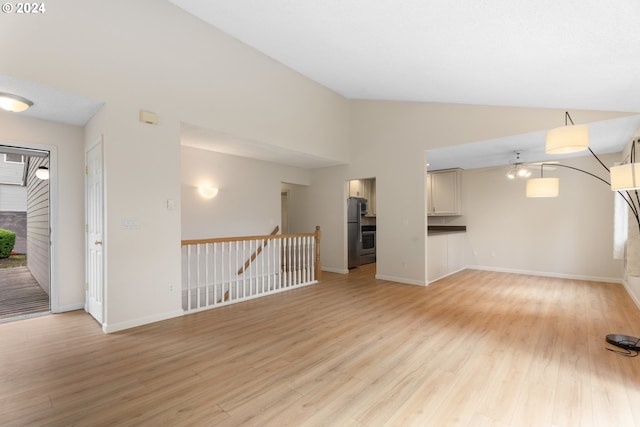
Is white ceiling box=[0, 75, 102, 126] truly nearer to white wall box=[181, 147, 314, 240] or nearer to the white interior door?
the white interior door

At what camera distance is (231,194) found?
5.94m

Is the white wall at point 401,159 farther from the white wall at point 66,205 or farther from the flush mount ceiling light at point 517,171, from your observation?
the white wall at point 66,205

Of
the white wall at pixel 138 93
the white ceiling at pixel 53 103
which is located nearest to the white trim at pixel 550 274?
the white wall at pixel 138 93

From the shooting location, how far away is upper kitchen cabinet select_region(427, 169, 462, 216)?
721cm

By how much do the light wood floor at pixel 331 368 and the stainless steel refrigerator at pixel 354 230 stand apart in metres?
3.11

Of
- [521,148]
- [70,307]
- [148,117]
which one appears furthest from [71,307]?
[521,148]

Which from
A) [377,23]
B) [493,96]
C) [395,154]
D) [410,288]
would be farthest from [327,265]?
[377,23]

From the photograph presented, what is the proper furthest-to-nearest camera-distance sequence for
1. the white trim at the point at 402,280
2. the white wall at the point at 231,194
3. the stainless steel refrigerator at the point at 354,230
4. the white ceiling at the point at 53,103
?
the stainless steel refrigerator at the point at 354,230
the white trim at the point at 402,280
the white wall at the point at 231,194
the white ceiling at the point at 53,103

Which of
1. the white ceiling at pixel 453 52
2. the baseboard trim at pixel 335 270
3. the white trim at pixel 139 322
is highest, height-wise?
the white ceiling at pixel 453 52

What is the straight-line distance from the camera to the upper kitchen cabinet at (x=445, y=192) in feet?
23.7

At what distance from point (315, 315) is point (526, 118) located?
418cm

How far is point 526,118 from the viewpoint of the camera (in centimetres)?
423

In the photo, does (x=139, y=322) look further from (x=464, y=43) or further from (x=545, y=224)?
(x=545, y=224)

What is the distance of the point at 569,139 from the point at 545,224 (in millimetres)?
4591
